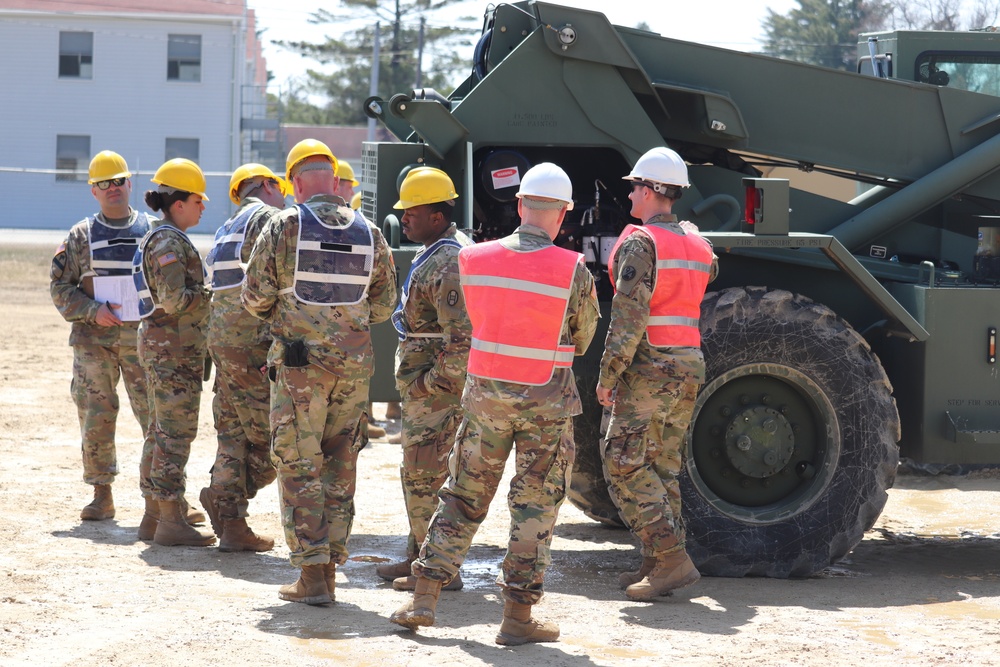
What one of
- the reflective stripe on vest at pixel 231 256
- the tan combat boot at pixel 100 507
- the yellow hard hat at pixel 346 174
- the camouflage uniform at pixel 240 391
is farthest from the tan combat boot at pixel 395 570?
the yellow hard hat at pixel 346 174

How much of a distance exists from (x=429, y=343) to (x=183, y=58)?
3082 centimetres

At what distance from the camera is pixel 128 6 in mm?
34750

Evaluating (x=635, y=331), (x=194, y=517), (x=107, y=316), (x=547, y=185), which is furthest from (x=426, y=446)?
(x=107, y=316)

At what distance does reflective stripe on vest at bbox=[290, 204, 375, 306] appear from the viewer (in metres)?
5.60

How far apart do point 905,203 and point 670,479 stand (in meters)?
2.37

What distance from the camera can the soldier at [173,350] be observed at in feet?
22.3

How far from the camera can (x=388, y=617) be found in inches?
221

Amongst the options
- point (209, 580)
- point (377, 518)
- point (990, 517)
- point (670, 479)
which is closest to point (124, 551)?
point (209, 580)

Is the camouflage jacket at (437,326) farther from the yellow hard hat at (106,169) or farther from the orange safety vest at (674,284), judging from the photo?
the yellow hard hat at (106,169)

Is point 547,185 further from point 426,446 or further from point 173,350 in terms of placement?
point 173,350

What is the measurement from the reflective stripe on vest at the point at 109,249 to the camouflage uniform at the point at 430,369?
2122 mm

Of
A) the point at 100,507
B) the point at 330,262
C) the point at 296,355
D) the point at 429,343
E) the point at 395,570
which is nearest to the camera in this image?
A: the point at 296,355

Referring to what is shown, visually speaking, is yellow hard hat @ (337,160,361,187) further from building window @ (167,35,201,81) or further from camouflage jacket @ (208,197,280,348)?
building window @ (167,35,201,81)

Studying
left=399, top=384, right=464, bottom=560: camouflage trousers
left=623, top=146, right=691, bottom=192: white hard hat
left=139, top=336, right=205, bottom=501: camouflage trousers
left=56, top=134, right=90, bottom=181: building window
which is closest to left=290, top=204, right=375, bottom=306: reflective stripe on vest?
left=399, top=384, right=464, bottom=560: camouflage trousers
